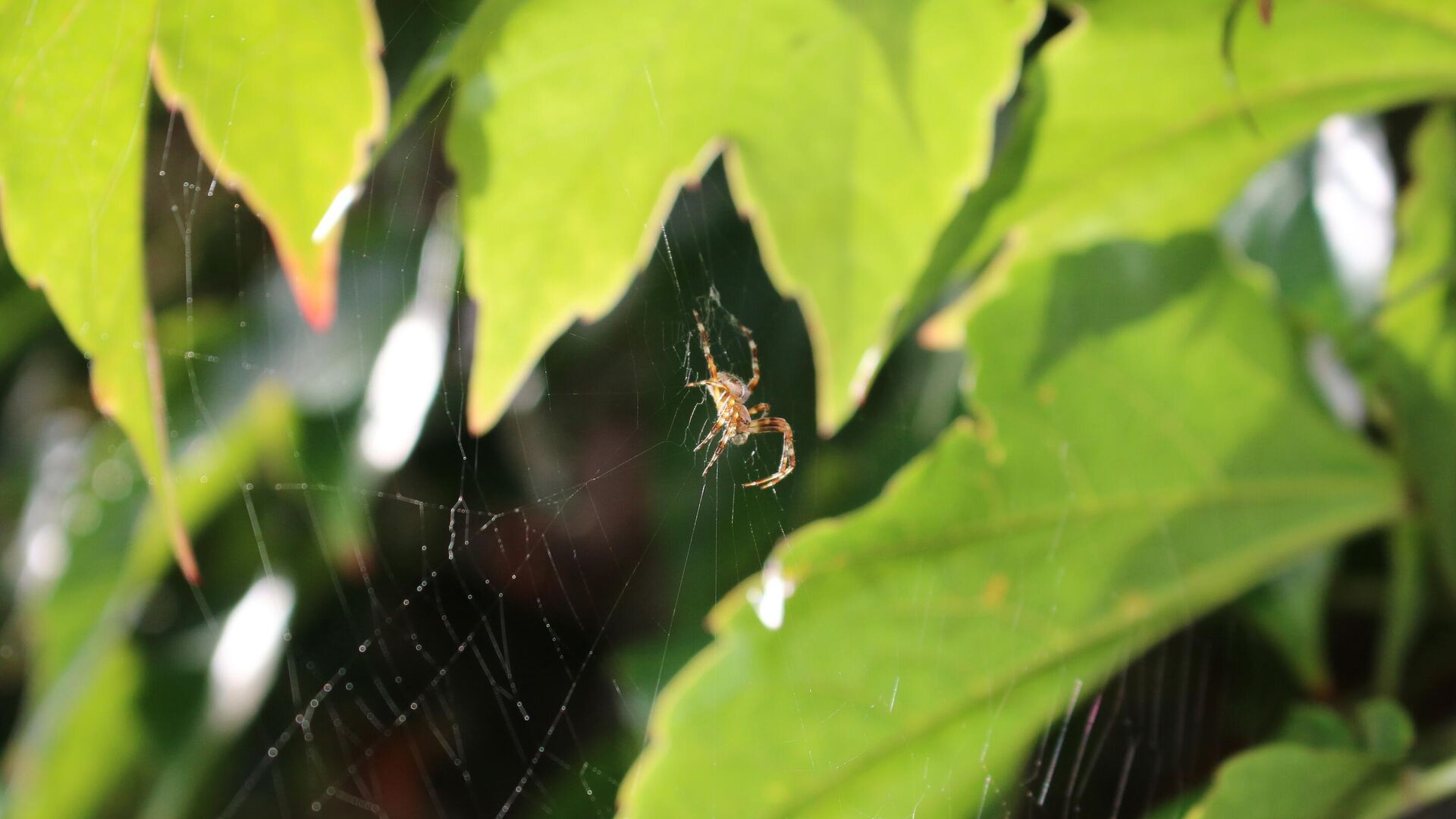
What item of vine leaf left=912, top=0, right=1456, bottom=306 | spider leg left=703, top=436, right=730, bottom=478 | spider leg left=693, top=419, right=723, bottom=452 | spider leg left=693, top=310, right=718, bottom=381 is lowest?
spider leg left=703, top=436, right=730, bottom=478

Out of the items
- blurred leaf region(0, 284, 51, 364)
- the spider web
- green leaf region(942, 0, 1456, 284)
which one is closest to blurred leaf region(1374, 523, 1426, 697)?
the spider web

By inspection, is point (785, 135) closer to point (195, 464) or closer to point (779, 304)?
point (779, 304)

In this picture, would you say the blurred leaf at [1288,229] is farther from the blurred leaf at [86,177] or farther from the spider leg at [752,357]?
the blurred leaf at [86,177]

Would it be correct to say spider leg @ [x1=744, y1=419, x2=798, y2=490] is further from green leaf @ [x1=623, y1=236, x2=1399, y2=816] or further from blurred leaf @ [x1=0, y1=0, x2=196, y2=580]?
blurred leaf @ [x1=0, y1=0, x2=196, y2=580]

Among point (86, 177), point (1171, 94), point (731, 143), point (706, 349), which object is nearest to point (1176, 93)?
point (1171, 94)

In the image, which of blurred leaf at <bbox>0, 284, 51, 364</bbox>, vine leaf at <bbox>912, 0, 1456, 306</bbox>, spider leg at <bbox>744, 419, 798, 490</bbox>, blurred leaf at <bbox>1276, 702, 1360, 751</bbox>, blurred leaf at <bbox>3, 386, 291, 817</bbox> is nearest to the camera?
vine leaf at <bbox>912, 0, 1456, 306</bbox>

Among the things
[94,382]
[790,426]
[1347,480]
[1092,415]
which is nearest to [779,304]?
[790,426]
